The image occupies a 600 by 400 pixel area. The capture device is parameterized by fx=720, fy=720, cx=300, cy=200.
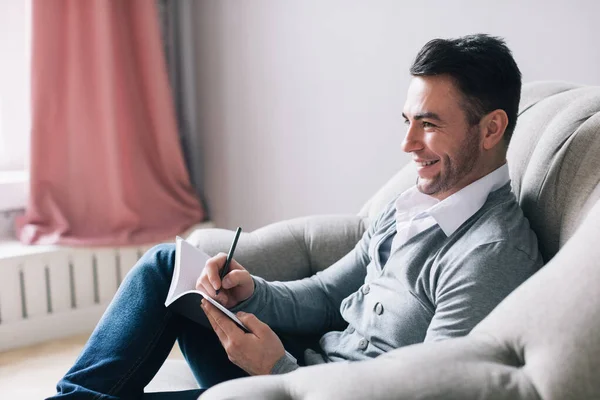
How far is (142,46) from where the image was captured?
8.90 ft

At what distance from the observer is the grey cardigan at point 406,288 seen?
111 cm

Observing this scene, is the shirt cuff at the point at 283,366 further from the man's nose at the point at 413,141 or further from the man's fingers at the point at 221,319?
the man's nose at the point at 413,141

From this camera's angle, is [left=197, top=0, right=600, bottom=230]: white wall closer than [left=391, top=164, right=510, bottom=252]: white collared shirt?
No

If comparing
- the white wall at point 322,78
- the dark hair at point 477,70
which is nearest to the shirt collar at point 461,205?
the dark hair at point 477,70

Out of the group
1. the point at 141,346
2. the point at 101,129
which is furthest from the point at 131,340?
the point at 101,129

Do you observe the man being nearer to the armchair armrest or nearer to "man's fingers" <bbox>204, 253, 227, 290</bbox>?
"man's fingers" <bbox>204, 253, 227, 290</bbox>

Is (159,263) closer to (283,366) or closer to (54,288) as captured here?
(283,366)

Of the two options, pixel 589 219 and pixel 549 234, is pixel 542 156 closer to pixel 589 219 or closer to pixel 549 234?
pixel 549 234

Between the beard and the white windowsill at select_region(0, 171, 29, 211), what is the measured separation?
185 cm

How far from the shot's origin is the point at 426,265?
1.21 metres

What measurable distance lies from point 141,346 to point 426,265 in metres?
0.55

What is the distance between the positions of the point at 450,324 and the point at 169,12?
216 cm

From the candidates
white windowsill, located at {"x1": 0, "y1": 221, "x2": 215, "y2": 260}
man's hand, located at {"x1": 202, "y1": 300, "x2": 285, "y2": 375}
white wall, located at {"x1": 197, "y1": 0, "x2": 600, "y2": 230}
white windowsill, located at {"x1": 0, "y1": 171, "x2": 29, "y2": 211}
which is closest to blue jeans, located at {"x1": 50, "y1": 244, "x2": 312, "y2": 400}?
man's hand, located at {"x1": 202, "y1": 300, "x2": 285, "y2": 375}

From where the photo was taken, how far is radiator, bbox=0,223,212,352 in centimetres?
250
